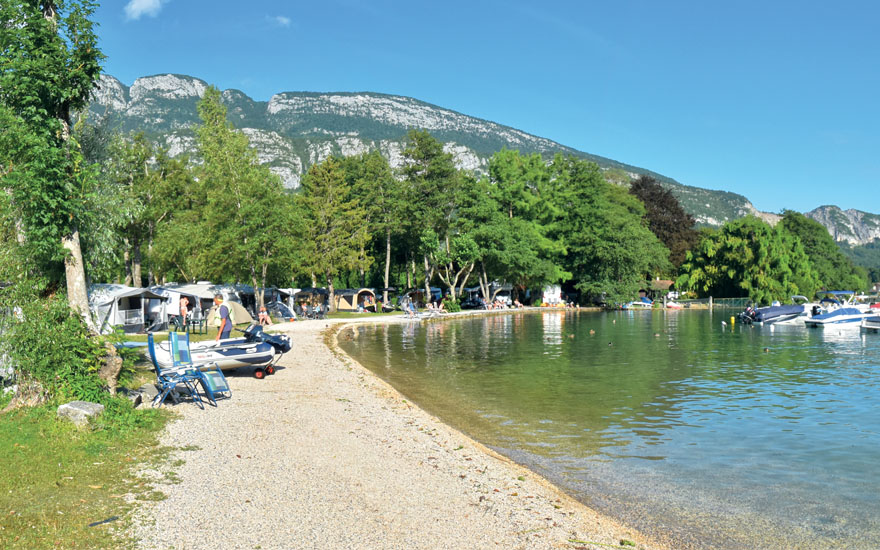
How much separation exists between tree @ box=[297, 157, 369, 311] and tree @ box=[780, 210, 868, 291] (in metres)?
77.8

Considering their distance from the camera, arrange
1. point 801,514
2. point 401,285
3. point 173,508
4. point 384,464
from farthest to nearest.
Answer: point 401,285, point 384,464, point 801,514, point 173,508

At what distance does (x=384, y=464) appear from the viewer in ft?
31.1

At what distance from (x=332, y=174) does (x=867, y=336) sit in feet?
142

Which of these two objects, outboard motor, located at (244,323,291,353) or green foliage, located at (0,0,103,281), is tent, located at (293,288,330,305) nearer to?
outboard motor, located at (244,323,291,353)

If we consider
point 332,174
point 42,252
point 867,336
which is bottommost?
point 867,336

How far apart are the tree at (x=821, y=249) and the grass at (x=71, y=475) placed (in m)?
110

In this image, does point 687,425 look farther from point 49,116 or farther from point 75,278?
point 49,116

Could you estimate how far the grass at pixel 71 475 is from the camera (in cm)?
599

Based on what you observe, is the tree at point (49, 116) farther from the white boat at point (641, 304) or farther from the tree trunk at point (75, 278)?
the white boat at point (641, 304)

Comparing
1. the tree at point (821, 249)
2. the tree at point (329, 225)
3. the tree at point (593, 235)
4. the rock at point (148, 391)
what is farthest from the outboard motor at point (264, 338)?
the tree at point (821, 249)

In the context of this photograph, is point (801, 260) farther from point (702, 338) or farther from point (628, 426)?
point (628, 426)

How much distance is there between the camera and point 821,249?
102812mm

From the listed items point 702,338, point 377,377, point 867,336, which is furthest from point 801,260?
point 377,377

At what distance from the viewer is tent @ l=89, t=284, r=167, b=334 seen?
30.2m
